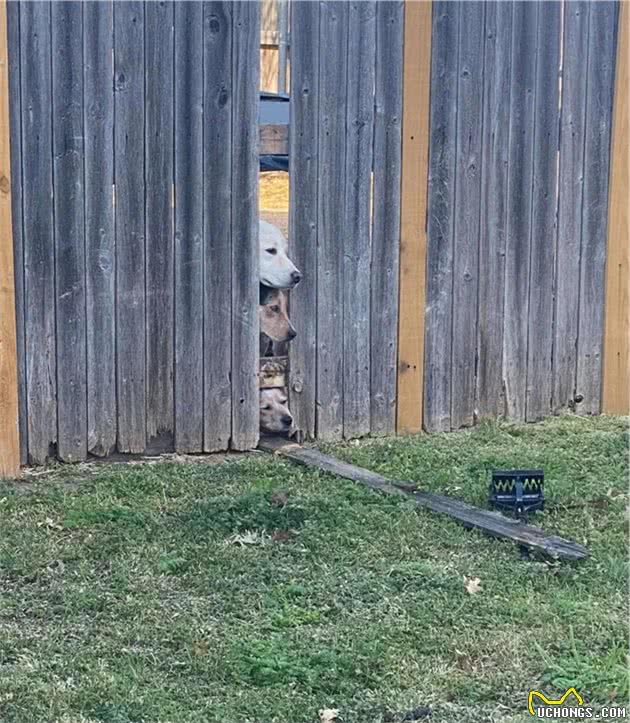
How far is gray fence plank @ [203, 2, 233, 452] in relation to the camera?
20.0 feet

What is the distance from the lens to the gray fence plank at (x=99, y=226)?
5.84m

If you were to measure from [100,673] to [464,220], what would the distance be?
3.91 meters

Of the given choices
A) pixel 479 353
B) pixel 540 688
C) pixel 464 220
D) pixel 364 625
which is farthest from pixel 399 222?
pixel 540 688

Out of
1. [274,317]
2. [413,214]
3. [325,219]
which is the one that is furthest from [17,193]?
[413,214]

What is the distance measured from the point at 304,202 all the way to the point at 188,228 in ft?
2.07

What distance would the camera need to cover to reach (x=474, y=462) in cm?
600

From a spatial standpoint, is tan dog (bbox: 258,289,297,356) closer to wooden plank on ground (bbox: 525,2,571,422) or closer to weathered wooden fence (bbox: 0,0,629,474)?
weathered wooden fence (bbox: 0,0,629,474)

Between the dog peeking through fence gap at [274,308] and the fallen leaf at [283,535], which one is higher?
the dog peeking through fence gap at [274,308]

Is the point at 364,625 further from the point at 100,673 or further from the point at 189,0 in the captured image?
the point at 189,0

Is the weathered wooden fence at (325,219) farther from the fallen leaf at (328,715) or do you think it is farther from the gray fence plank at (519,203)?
the fallen leaf at (328,715)

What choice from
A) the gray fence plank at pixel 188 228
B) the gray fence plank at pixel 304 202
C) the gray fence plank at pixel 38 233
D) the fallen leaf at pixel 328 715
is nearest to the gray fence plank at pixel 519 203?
the gray fence plank at pixel 304 202

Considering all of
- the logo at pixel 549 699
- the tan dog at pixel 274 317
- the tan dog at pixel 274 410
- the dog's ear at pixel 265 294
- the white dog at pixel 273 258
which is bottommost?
the logo at pixel 549 699

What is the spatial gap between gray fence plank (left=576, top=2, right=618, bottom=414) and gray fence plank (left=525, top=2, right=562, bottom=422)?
0.73 ft

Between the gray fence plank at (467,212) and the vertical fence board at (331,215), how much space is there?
0.66 metres
